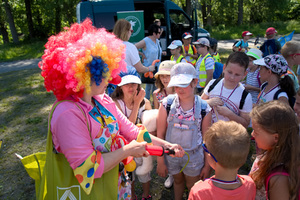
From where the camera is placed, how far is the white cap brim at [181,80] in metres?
2.16

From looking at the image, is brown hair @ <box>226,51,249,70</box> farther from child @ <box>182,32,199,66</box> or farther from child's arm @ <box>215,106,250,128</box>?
child @ <box>182,32,199,66</box>

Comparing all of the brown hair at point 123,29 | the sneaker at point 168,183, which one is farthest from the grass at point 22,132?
the brown hair at point 123,29

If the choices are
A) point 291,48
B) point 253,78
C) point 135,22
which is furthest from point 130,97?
point 135,22

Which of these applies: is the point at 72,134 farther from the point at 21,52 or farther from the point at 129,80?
the point at 21,52

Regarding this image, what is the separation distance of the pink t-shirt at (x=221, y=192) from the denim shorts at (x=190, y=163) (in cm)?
82

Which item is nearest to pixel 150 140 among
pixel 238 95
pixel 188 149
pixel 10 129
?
pixel 188 149

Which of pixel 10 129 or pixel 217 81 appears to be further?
pixel 10 129

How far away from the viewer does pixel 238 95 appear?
2502 millimetres

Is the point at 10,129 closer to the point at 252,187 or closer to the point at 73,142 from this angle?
the point at 73,142

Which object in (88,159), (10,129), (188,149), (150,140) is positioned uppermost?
(88,159)

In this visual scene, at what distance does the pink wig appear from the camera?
137 centimetres

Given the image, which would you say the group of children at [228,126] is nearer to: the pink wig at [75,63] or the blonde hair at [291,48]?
the blonde hair at [291,48]

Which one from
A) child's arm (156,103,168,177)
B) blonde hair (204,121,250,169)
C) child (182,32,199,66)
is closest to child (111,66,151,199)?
child's arm (156,103,168,177)

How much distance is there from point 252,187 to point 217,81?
1.49 meters
